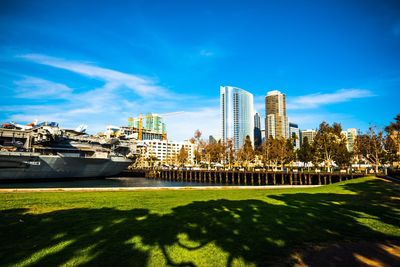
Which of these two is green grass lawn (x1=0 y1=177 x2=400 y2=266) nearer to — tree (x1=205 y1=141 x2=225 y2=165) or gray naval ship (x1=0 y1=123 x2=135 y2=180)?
gray naval ship (x1=0 y1=123 x2=135 y2=180)

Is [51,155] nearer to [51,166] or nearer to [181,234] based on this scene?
[51,166]

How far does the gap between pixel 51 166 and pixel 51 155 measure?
2342 millimetres

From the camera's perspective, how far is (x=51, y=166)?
54250 millimetres

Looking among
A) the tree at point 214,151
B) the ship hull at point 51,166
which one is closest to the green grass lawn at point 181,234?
the ship hull at point 51,166

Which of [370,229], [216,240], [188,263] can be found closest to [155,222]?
[216,240]

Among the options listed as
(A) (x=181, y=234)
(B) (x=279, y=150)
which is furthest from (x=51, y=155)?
(B) (x=279, y=150)

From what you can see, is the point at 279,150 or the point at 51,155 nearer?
the point at 51,155

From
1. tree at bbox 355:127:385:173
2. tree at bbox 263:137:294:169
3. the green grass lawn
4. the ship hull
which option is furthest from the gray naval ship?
tree at bbox 355:127:385:173

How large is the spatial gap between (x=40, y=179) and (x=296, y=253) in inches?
2439

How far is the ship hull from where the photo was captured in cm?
4844

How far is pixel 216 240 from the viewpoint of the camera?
6707 mm

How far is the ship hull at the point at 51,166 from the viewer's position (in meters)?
48.4

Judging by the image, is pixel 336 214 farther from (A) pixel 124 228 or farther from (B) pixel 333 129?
(B) pixel 333 129

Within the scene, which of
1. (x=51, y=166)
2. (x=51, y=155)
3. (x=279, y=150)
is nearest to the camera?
(x=51, y=166)
